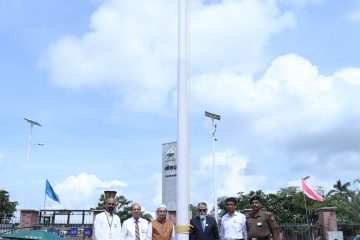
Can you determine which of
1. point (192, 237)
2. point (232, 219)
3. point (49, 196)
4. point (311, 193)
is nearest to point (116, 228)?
point (192, 237)

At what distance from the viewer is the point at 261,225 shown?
6.64 meters

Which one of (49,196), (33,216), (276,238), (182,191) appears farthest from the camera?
(49,196)

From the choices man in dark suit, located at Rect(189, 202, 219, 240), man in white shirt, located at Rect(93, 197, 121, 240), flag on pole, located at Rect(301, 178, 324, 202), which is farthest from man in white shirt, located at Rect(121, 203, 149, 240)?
flag on pole, located at Rect(301, 178, 324, 202)

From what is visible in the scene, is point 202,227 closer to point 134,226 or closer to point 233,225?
point 233,225

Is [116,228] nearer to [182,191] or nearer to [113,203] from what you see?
[113,203]

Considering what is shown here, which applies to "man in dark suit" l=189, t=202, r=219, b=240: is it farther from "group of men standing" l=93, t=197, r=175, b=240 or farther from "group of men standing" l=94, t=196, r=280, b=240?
"group of men standing" l=93, t=197, r=175, b=240

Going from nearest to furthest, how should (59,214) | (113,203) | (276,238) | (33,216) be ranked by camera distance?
(113,203) < (276,238) < (33,216) < (59,214)

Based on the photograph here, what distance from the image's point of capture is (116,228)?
6.25 metres

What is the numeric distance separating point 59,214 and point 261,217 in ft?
47.1

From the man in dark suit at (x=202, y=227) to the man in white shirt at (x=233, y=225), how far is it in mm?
200

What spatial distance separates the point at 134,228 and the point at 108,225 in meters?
0.51

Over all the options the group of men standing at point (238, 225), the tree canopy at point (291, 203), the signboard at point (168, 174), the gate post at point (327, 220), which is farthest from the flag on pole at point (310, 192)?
the tree canopy at point (291, 203)

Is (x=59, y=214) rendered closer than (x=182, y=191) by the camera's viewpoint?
No

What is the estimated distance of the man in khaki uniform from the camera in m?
6.61
